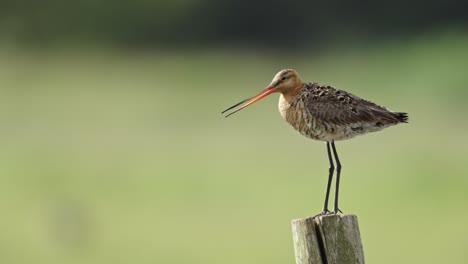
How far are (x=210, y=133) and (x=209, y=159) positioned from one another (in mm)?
2164

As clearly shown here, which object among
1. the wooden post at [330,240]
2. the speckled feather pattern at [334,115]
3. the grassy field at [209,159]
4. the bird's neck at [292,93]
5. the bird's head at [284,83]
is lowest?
the wooden post at [330,240]

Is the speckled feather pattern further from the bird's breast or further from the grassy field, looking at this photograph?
the grassy field

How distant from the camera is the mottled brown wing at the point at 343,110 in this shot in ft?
23.3

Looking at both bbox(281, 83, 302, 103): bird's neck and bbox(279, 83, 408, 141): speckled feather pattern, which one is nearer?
bbox(279, 83, 408, 141): speckled feather pattern

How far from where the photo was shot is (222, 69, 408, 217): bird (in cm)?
712

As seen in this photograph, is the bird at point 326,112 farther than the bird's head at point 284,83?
No

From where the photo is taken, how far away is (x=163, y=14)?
32.0 m

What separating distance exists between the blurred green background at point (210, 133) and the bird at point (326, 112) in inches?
265

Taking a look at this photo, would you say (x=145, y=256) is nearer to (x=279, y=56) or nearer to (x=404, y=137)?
(x=404, y=137)

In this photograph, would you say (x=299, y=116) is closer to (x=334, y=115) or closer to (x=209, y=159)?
(x=334, y=115)

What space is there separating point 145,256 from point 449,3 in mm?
17571

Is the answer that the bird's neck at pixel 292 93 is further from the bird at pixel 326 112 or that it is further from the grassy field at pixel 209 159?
the grassy field at pixel 209 159

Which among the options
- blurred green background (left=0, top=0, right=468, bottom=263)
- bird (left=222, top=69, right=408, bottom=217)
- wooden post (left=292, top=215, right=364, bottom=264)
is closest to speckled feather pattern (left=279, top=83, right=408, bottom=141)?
bird (left=222, top=69, right=408, bottom=217)

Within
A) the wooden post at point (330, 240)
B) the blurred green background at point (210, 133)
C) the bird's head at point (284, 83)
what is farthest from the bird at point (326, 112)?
the blurred green background at point (210, 133)
